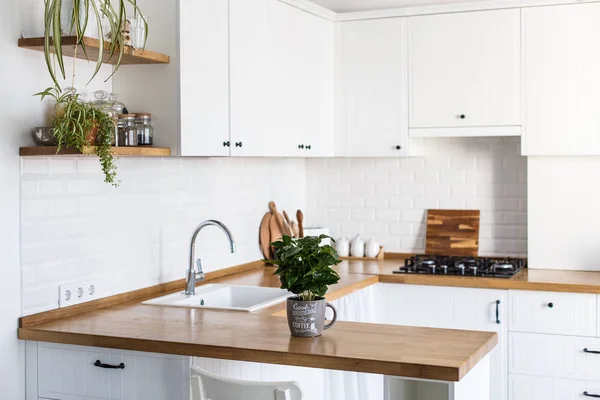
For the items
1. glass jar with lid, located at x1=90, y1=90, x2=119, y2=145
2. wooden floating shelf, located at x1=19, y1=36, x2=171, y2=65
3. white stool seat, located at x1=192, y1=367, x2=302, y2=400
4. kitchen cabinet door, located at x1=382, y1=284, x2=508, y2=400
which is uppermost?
wooden floating shelf, located at x1=19, y1=36, x2=171, y2=65

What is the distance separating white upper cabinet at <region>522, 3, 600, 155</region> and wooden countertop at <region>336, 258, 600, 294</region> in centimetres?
67

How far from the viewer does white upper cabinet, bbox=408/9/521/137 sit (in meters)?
4.73

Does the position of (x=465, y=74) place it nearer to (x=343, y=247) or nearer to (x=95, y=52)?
(x=343, y=247)

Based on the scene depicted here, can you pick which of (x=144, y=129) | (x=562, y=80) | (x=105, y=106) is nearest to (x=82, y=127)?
(x=105, y=106)

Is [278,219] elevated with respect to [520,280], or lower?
elevated

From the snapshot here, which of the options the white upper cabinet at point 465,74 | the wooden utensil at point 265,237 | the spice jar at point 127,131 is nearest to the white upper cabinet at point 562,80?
the white upper cabinet at point 465,74

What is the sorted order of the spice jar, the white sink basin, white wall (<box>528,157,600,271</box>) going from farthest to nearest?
white wall (<box>528,157,600,271</box>)
the white sink basin
the spice jar

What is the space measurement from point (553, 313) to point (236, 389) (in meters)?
2.42

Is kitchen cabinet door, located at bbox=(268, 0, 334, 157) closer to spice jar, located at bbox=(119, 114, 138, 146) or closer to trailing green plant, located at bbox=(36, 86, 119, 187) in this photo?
spice jar, located at bbox=(119, 114, 138, 146)

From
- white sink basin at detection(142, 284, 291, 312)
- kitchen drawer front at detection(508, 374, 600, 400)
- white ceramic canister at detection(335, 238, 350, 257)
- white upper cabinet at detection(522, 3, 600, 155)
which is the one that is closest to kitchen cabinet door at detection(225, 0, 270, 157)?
white sink basin at detection(142, 284, 291, 312)

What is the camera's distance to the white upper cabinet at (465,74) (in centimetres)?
473

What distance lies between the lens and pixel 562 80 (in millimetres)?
4609

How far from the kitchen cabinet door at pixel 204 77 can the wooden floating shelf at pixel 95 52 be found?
0.46 feet

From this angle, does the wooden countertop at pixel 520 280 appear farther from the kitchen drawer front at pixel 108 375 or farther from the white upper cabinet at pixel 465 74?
the kitchen drawer front at pixel 108 375
